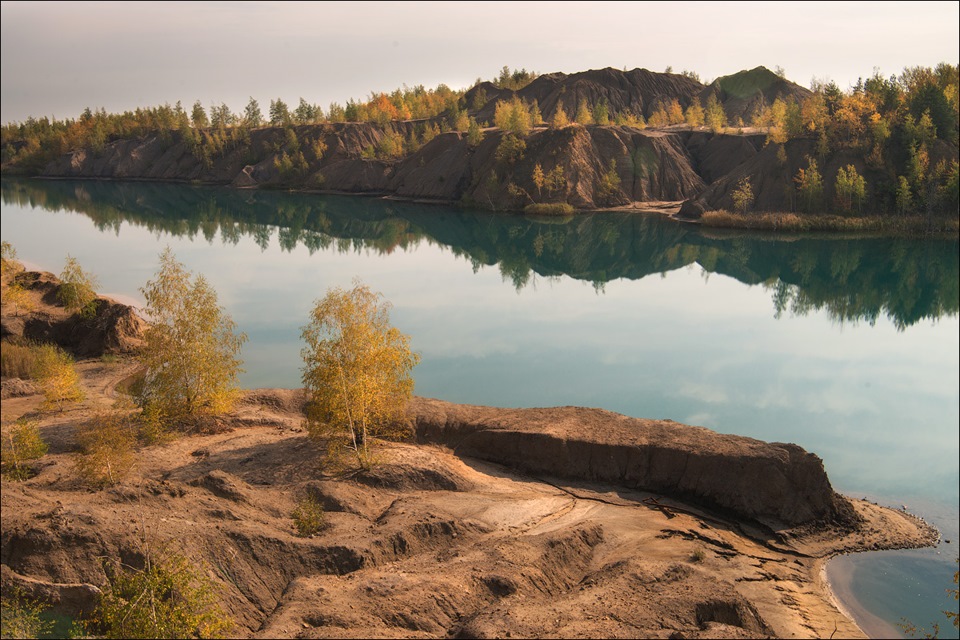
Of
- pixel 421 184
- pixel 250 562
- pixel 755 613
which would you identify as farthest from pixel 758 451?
pixel 421 184

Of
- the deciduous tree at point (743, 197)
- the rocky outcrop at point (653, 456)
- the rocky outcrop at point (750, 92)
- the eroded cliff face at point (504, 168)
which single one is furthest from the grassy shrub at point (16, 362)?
the rocky outcrop at point (750, 92)

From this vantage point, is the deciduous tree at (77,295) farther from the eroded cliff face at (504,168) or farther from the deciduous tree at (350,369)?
the eroded cliff face at (504,168)

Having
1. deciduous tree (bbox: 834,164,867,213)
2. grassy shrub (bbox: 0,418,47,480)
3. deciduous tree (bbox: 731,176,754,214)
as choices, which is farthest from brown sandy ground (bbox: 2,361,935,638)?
deciduous tree (bbox: 731,176,754,214)

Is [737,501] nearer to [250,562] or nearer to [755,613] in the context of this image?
[755,613]

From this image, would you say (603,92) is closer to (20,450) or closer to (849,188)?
(849,188)

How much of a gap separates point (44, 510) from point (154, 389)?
11259 millimetres

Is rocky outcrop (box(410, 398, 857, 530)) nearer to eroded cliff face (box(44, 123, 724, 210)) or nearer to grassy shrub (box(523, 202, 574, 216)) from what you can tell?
grassy shrub (box(523, 202, 574, 216))

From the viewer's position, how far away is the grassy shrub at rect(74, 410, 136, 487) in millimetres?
24938

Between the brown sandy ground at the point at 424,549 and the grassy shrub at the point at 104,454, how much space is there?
1.67ft

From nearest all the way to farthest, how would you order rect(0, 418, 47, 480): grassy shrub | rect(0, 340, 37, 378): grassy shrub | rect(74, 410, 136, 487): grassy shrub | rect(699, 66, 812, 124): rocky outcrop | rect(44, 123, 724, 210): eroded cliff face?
rect(74, 410, 136, 487): grassy shrub → rect(0, 418, 47, 480): grassy shrub → rect(0, 340, 37, 378): grassy shrub → rect(44, 123, 724, 210): eroded cliff face → rect(699, 66, 812, 124): rocky outcrop

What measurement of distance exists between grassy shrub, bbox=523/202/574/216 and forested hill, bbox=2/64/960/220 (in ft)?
0.81

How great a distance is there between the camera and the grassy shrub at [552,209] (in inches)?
4355

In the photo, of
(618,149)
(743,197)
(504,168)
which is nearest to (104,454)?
(743,197)

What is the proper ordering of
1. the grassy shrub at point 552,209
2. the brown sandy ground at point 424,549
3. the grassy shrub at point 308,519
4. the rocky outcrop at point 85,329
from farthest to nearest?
the grassy shrub at point 552,209
the rocky outcrop at point 85,329
the grassy shrub at point 308,519
the brown sandy ground at point 424,549
